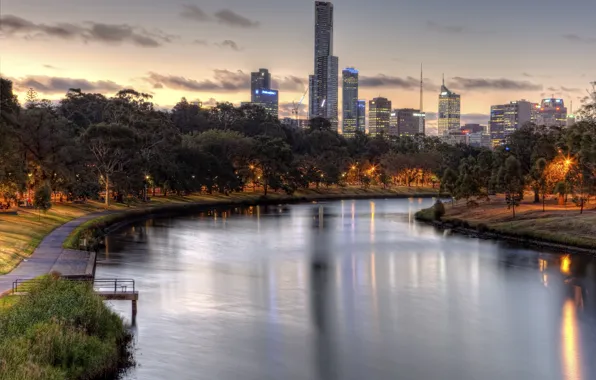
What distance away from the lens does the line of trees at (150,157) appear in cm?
8331

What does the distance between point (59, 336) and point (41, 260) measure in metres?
23.1

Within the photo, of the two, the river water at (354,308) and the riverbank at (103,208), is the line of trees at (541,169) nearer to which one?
the river water at (354,308)

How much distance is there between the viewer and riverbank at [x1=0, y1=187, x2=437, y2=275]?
4847cm

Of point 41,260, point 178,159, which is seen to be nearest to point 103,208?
point 178,159

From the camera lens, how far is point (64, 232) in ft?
201

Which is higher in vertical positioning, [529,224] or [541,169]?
[541,169]

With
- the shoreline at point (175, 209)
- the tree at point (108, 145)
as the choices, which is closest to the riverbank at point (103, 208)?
A: the shoreline at point (175, 209)

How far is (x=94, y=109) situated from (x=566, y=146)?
112951 millimetres

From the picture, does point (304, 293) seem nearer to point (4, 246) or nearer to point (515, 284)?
point (515, 284)

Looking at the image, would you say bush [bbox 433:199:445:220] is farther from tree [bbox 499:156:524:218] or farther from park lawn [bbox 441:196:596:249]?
tree [bbox 499:156:524:218]

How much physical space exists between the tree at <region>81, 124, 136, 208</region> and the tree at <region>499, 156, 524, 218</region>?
2192 inches

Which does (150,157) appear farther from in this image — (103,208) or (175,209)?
(103,208)

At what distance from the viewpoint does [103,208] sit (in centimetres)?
9181

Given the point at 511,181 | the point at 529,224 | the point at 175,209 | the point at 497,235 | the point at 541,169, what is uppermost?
the point at 541,169
